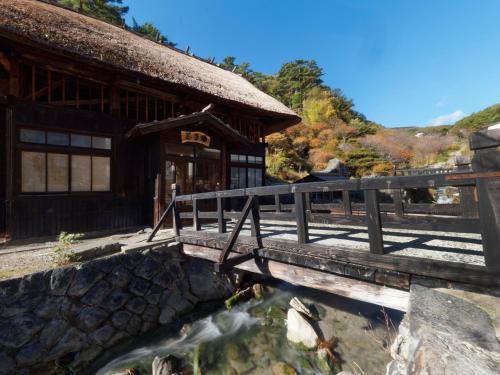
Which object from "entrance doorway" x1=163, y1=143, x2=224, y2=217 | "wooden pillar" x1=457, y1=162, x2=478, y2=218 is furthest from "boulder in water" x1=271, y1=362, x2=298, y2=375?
"entrance doorway" x1=163, y1=143, x2=224, y2=217

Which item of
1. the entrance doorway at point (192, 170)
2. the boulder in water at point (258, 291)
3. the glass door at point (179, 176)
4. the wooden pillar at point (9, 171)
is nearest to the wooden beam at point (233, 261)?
the boulder in water at point (258, 291)

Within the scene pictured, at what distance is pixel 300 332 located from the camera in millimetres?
4906

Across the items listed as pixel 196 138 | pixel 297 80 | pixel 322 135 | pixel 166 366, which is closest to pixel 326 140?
pixel 322 135

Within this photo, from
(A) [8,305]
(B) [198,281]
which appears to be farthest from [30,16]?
(B) [198,281]

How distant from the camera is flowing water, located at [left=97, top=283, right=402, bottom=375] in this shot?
4273mm

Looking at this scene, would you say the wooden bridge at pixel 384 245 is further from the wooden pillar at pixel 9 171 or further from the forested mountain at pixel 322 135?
the forested mountain at pixel 322 135

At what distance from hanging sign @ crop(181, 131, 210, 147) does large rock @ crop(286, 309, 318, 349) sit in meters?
6.05

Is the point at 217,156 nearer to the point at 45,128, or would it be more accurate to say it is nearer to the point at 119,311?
the point at 45,128

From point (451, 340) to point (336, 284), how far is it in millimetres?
1777

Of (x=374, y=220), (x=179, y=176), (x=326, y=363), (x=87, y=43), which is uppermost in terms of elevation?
(x=87, y=43)

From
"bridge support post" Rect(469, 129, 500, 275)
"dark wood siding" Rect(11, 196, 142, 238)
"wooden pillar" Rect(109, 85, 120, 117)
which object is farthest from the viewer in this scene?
"wooden pillar" Rect(109, 85, 120, 117)

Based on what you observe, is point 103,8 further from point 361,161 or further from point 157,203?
point 361,161

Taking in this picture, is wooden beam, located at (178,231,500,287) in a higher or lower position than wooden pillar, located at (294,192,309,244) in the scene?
lower

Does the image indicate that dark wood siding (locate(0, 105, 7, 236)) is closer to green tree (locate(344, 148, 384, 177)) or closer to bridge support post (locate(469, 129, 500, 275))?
bridge support post (locate(469, 129, 500, 275))
